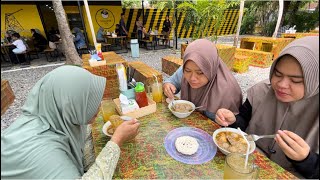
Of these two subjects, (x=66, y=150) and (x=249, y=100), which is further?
(x=249, y=100)

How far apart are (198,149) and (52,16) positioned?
1348 cm

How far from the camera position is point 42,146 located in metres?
1.10

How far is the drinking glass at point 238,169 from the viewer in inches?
40.4

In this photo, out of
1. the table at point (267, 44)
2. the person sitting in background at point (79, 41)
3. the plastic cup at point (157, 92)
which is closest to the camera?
the plastic cup at point (157, 92)

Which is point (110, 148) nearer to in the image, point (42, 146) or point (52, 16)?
point (42, 146)

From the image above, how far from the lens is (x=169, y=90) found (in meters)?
2.20

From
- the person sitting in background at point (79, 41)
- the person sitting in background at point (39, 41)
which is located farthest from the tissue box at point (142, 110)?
the person sitting in background at point (39, 41)

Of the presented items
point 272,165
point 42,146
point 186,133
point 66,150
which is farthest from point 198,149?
point 42,146

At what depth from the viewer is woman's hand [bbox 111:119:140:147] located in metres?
1.33

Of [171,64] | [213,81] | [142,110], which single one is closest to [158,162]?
[142,110]

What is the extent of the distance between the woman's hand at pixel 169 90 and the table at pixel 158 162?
531 mm

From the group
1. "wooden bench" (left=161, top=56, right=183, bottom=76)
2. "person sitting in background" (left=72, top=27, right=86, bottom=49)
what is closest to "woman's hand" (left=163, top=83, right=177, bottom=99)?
"wooden bench" (left=161, top=56, right=183, bottom=76)

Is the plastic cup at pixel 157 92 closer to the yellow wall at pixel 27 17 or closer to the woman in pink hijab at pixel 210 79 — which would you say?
the woman in pink hijab at pixel 210 79

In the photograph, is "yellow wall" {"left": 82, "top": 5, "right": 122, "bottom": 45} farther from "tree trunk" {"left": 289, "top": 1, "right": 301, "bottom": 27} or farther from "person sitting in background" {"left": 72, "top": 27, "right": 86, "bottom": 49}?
"tree trunk" {"left": 289, "top": 1, "right": 301, "bottom": 27}
